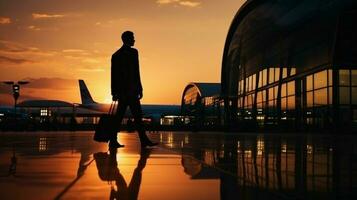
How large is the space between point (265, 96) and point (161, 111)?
257ft

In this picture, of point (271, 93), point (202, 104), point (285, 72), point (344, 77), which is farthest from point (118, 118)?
point (202, 104)

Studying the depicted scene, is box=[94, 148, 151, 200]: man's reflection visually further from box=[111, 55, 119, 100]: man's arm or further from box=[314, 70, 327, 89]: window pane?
box=[314, 70, 327, 89]: window pane

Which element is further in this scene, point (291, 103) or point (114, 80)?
point (291, 103)

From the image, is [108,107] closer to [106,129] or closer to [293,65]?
[293,65]

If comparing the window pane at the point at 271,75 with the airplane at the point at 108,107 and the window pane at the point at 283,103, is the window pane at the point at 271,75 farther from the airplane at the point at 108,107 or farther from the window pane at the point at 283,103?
the airplane at the point at 108,107

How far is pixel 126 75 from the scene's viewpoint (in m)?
10.7

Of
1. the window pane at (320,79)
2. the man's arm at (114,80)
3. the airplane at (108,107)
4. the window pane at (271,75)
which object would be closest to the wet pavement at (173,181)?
the man's arm at (114,80)

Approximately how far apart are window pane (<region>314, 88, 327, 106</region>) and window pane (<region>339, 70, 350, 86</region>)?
1.55 metres

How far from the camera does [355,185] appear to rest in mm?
4664

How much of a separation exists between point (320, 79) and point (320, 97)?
138cm

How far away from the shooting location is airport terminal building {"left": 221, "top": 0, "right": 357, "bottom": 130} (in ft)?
121

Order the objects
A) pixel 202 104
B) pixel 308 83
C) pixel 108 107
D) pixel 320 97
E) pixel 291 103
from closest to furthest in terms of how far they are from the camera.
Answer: pixel 320 97, pixel 308 83, pixel 291 103, pixel 202 104, pixel 108 107

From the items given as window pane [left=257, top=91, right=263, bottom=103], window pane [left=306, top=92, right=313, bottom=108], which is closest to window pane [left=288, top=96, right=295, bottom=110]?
window pane [left=306, top=92, right=313, bottom=108]

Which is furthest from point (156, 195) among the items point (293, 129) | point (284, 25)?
point (284, 25)
